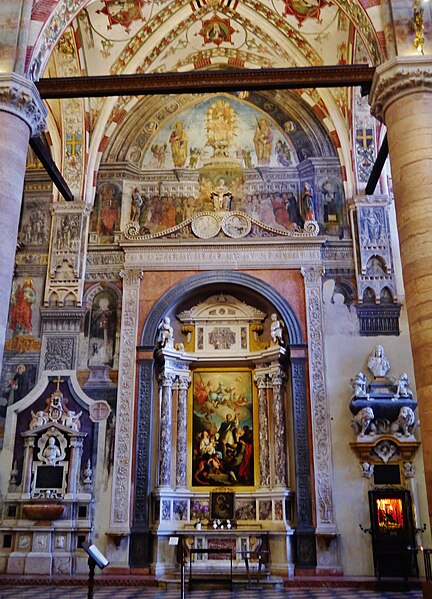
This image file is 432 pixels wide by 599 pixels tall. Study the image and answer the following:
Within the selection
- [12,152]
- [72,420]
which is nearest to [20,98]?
[12,152]

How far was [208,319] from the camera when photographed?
14719 millimetres

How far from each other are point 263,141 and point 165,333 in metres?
5.61

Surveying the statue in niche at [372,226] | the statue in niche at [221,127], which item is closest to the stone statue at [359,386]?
the statue in niche at [372,226]

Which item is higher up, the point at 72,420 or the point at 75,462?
the point at 72,420

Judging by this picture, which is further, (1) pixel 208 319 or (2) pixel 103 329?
(1) pixel 208 319

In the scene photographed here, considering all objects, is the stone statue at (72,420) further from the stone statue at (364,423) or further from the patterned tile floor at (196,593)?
the stone statue at (364,423)

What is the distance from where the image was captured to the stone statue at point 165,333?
549 inches

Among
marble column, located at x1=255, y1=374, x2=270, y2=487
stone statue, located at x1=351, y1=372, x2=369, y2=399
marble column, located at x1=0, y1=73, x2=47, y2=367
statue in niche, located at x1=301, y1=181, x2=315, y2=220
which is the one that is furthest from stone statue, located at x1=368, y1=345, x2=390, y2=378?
marble column, located at x1=0, y1=73, x2=47, y2=367

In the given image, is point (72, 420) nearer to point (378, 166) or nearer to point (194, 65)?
point (378, 166)

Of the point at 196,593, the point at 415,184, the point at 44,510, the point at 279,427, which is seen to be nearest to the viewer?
the point at 415,184

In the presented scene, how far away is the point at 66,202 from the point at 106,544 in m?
7.68

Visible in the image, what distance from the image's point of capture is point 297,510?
1274cm

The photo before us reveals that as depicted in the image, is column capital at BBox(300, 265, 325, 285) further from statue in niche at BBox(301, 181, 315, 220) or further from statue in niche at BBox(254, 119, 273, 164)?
statue in niche at BBox(254, 119, 273, 164)

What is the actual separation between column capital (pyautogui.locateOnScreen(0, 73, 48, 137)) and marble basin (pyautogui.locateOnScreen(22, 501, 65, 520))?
731 centimetres
